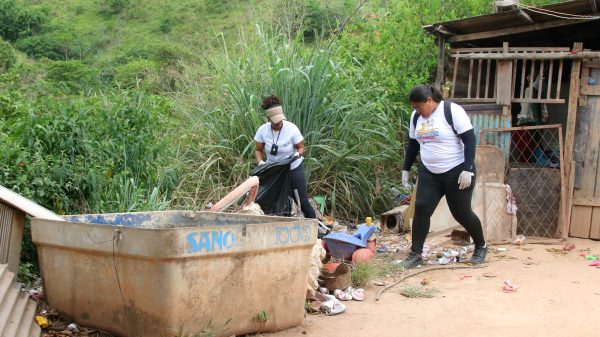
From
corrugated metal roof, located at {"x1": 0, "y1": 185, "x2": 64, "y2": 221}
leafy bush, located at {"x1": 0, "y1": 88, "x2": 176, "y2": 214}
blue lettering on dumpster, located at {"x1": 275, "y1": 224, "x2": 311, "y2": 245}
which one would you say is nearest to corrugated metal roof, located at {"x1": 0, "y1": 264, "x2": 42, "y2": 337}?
corrugated metal roof, located at {"x1": 0, "y1": 185, "x2": 64, "y2": 221}

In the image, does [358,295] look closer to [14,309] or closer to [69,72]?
[14,309]

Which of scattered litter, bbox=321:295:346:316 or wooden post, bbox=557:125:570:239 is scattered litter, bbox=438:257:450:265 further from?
scattered litter, bbox=321:295:346:316

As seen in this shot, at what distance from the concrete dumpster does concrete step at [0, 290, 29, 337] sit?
0.59 ft

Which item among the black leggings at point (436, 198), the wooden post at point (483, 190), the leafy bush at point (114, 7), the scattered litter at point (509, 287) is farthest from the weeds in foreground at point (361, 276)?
the leafy bush at point (114, 7)

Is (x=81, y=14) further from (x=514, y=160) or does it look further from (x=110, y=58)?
(x=514, y=160)

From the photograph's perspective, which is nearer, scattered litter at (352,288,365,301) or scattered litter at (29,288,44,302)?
scattered litter at (29,288,44,302)

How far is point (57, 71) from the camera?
24.7 meters

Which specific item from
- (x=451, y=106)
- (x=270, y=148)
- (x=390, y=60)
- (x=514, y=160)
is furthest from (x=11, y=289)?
(x=390, y=60)

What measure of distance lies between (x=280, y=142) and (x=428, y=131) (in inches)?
62.8

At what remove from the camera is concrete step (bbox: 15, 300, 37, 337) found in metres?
4.54

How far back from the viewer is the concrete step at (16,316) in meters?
4.35

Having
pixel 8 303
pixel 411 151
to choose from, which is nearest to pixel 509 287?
pixel 411 151

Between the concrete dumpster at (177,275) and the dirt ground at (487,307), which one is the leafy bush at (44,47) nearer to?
the dirt ground at (487,307)

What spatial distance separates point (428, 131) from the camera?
24.2ft
